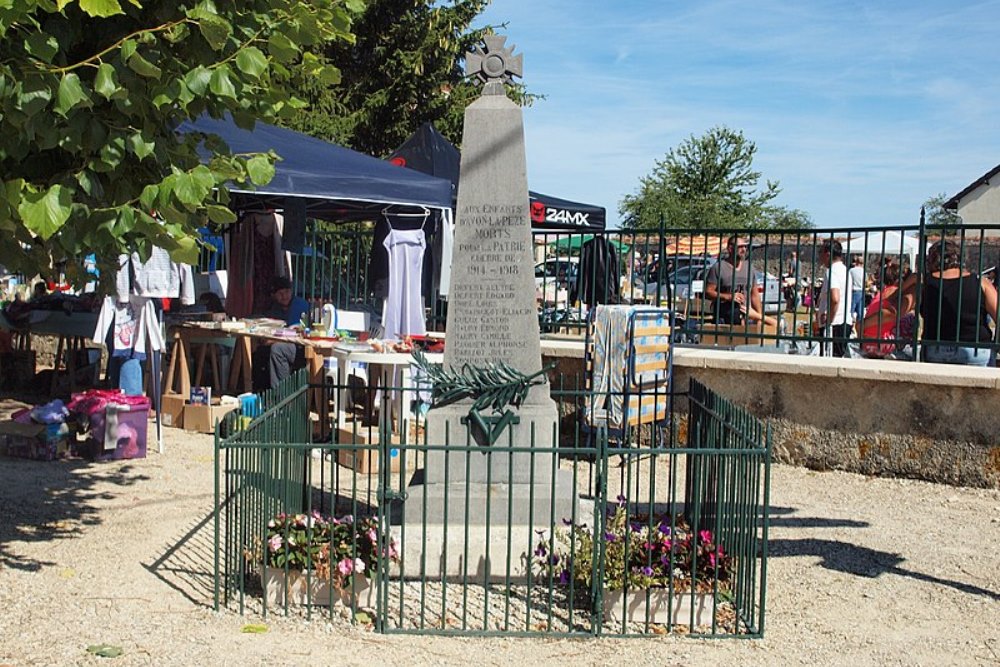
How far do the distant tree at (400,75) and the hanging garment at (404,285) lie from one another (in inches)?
445

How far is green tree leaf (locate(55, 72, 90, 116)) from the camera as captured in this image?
4059mm

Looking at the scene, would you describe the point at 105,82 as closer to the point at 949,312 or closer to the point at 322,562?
the point at 322,562

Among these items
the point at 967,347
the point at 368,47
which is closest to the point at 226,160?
the point at 967,347

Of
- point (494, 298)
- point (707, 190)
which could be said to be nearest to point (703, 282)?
point (494, 298)

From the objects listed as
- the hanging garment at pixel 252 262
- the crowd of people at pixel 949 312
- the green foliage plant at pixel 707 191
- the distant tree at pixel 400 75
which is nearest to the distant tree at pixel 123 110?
the crowd of people at pixel 949 312

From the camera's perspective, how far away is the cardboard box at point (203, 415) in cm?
1012

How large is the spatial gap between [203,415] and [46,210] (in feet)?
20.6

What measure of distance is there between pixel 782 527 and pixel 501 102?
3368 mm

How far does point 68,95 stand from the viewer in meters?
4.07

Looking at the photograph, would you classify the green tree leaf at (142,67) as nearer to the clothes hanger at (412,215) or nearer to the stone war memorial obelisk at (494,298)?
the stone war memorial obelisk at (494,298)

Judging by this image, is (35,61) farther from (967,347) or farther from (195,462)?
(967,347)

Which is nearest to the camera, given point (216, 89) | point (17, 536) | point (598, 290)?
point (216, 89)

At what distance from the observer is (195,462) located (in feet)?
28.9

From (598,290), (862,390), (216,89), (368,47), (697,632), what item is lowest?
(697,632)
